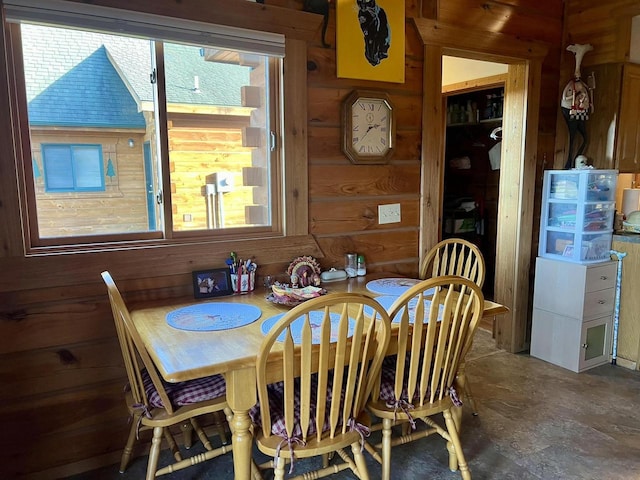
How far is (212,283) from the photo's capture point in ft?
7.27

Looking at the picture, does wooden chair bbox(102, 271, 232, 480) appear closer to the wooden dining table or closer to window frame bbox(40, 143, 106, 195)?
the wooden dining table

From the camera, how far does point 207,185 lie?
2.34 meters

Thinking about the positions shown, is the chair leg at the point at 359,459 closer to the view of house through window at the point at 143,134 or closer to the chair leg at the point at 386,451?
the chair leg at the point at 386,451

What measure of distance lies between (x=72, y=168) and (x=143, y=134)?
336 millimetres

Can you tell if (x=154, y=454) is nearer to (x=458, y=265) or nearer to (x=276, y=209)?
(x=276, y=209)

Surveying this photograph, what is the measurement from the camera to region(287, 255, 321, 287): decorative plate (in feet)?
7.83

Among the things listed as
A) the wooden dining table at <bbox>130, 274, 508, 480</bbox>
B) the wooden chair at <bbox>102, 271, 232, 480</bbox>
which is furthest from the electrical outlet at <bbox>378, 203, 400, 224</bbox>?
the wooden chair at <bbox>102, 271, 232, 480</bbox>

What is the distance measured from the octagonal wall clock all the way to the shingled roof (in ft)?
2.25

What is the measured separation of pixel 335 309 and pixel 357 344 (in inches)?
17.0

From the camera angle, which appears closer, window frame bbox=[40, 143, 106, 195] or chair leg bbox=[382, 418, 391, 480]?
chair leg bbox=[382, 418, 391, 480]

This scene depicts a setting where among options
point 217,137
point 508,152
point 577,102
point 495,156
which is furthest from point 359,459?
point 495,156

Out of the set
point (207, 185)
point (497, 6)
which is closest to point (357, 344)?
point (207, 185)

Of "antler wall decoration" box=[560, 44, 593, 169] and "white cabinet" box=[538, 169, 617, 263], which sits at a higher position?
"antler wall decoration" box=[560, 44, 593, 169]

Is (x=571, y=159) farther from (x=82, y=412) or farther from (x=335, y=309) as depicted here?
(x=82, y=412)
